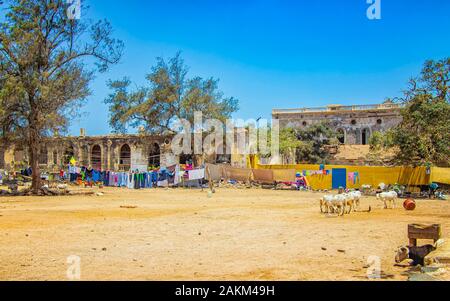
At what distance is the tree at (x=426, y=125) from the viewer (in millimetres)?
28703

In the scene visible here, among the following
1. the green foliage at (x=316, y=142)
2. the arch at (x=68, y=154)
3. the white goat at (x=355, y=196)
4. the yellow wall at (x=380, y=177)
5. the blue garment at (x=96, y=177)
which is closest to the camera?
the white goat at (x=355, y=196)

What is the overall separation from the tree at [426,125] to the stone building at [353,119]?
19.5 meters

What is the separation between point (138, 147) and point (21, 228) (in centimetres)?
3697

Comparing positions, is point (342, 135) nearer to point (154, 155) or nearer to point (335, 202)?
point (154, 155)

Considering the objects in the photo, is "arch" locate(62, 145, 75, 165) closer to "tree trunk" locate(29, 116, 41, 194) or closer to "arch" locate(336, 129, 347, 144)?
"tree trunk" locate(29, 116, 41, 194)

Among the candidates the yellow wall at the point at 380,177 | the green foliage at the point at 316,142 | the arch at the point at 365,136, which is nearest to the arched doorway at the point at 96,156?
the green foliage at the point at 316,142

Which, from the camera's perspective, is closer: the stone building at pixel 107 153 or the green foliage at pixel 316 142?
the green foliage at pixel 316 142

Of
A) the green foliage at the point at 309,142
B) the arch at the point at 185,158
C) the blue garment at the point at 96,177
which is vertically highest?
the green foliage at the point at 309,142

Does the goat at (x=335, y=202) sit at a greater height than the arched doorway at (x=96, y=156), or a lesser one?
lesser

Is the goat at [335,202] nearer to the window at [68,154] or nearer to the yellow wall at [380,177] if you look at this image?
the yellow wall at [380,177]

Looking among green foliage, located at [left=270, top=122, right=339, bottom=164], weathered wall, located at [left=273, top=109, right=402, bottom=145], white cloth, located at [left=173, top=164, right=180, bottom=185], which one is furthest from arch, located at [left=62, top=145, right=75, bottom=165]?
weathered wall, located at [left=273, top=109, right=402, bottom=145]

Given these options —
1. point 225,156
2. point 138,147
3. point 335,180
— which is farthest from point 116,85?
point 335,180

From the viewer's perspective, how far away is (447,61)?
30891mm

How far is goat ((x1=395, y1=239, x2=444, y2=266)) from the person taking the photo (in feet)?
26.6
